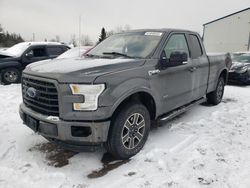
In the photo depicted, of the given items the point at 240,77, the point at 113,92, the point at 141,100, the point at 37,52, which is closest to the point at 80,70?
the point at 113,92

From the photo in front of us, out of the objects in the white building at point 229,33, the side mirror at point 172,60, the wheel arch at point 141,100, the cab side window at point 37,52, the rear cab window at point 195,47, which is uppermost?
the white building at point 229,33

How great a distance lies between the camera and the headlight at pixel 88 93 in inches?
114

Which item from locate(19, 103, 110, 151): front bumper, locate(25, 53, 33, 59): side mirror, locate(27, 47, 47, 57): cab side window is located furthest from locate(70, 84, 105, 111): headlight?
locate(27, 47, 47, 57): cab side window

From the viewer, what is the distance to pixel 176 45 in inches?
174

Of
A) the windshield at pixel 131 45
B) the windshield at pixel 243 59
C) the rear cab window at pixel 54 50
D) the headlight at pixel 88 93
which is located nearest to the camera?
the headlight at pixel 88 93

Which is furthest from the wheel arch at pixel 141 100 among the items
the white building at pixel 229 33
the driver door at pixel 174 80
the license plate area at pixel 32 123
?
the white building at pixel 229 33

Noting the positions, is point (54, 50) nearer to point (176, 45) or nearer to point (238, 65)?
point (176, 45)

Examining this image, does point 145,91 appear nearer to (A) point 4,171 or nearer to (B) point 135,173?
(B) point 135,173

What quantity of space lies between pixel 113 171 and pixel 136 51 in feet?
6.33

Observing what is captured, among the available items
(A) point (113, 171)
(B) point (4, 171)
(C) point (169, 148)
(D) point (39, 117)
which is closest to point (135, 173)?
(A) point (113, 171)

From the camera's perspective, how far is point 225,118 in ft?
17.4

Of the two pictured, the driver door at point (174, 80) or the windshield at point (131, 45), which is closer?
the driver door at point (174, 80)

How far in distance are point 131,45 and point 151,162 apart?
1967 mm

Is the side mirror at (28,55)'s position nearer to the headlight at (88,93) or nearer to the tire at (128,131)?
the tire at (128,131)
